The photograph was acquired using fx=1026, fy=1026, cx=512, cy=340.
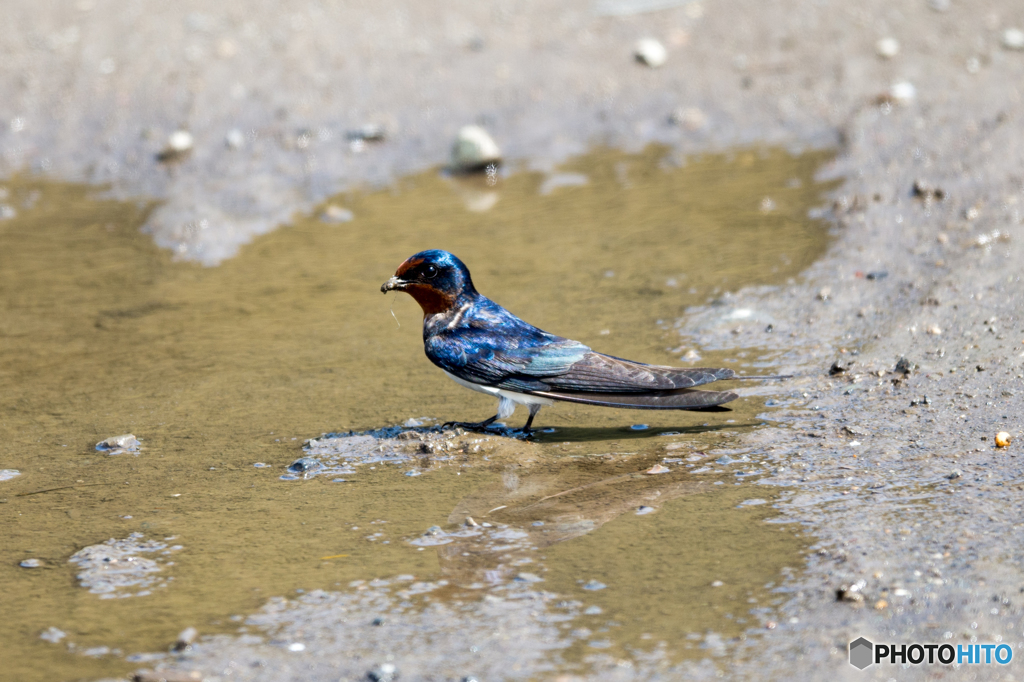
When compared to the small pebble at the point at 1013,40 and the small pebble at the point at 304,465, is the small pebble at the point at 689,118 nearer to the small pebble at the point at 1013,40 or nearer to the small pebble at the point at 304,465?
the small pebble at the point at 1013,40

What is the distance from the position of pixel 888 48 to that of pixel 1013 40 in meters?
1.00

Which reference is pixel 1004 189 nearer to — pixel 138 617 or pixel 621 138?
pixel 621 138

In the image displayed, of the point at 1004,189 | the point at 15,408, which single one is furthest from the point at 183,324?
the point at 1004,189

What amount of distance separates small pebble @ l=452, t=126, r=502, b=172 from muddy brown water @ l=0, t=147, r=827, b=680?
7.1 inches

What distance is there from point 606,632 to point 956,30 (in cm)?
787

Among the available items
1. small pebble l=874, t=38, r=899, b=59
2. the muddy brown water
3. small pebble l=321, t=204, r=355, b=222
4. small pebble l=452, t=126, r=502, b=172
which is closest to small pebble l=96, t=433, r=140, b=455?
the muddy brown water

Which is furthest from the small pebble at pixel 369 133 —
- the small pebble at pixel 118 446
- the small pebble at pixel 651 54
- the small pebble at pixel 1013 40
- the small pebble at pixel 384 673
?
the small pebble at pixel 384 673

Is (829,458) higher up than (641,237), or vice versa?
(641,237)

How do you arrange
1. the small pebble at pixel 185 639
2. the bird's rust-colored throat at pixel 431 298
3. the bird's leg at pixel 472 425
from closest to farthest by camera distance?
the small pebble at pixel 185 639
the bird's leg at pixel 472 425
the bird's rust-colored throat at pixel 431 298

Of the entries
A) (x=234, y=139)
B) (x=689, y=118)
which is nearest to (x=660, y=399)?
(x=689, y=118)

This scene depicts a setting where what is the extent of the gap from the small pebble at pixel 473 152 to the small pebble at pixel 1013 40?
14.5ft

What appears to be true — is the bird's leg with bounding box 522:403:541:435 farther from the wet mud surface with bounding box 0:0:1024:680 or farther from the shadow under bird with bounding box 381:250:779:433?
the wet mud surface with bounding box 0:0:1024:680

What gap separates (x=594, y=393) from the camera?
4.18m

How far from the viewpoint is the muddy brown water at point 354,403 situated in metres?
3.23
